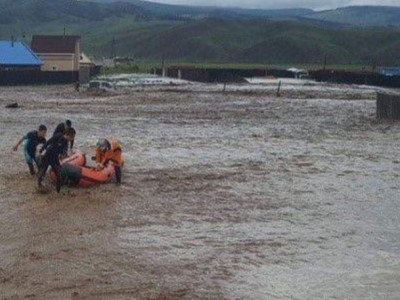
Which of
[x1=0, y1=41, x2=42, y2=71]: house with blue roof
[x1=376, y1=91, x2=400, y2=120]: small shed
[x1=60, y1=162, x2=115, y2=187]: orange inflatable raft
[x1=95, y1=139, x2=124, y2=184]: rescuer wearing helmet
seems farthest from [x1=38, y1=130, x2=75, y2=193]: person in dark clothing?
[x1=0, y1=41, x2=42, y2=71]: house with blue roof

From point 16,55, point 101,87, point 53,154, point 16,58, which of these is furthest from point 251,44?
point 53,154

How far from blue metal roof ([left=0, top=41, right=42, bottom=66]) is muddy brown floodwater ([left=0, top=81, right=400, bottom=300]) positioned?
34.9 meters

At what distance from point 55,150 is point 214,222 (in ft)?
10.9

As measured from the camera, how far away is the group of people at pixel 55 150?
13312 mm

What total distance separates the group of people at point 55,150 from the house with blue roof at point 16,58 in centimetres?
4284

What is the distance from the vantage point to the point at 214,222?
12.1 meters

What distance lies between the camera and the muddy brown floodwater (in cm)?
912

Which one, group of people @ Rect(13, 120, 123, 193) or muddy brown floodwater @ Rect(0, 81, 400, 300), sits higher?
group of people @ Rect(13, 120, 123, 193)

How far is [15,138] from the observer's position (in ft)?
73.2

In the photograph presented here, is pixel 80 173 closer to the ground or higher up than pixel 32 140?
closer to the ground

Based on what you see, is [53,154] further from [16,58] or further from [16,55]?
[16,55]

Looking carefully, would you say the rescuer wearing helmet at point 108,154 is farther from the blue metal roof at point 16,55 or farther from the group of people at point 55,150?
the blue metal roof at point 16,55

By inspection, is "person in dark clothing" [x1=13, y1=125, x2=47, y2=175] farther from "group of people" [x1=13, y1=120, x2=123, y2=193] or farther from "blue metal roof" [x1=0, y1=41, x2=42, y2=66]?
"blue metal roof" [x1=0, y1=41, x2=42, y2=66]

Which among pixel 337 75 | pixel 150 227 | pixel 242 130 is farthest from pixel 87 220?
pixel 337 75
